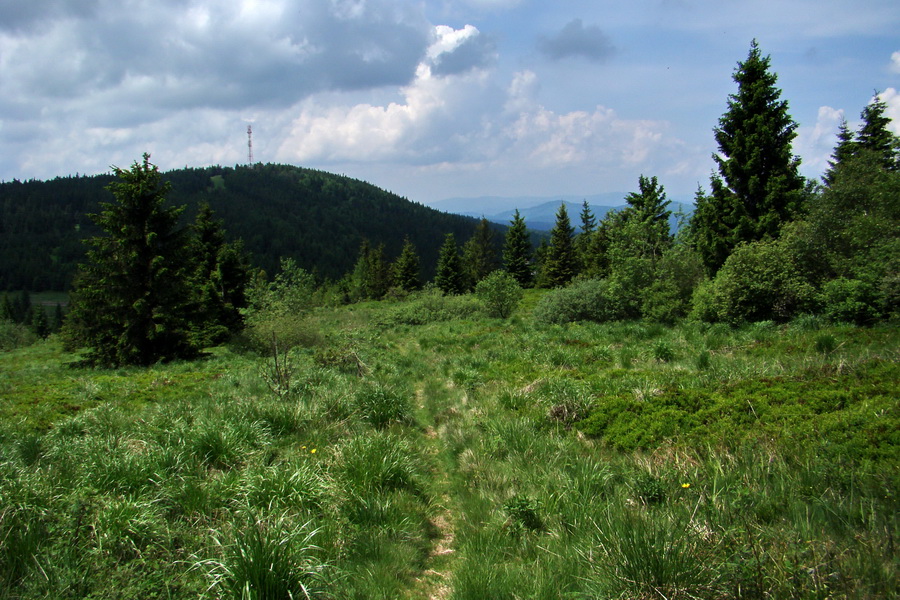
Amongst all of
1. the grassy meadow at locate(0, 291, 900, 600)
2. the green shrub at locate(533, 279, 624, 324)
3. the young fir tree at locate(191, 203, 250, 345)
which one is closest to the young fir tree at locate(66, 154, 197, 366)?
the young fir tree at locate(191, 203, 250, 345)

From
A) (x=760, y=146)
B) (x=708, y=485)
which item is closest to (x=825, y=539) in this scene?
(x=708, y=485)

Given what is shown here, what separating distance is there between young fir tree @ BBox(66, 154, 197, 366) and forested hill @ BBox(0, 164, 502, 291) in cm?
9212

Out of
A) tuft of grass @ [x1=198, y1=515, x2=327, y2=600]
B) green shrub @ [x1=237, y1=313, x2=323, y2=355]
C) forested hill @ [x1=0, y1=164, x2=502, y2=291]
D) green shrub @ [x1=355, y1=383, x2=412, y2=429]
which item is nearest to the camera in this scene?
tuft of grass @ [x1=198, y1=515, x2=327, y2=600]

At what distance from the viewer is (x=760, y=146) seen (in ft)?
70.3

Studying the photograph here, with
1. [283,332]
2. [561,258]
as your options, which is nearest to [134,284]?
[283,332]

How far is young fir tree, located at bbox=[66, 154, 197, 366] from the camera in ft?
67.1

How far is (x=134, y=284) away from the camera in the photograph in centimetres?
2089

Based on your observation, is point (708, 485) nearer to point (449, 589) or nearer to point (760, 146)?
point (449, 589)

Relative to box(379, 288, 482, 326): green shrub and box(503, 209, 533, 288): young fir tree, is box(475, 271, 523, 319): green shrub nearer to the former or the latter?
box(379, 288, 482, 326): green shrub

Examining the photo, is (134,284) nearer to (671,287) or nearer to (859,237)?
(671,287)

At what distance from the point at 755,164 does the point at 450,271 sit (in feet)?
140

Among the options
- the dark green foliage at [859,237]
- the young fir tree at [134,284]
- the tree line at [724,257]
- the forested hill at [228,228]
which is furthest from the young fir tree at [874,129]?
the forested hill at [228,228]

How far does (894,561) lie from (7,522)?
5.54m

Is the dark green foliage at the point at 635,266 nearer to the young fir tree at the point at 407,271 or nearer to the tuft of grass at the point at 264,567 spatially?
the tuft of grass at the point at 264,567
